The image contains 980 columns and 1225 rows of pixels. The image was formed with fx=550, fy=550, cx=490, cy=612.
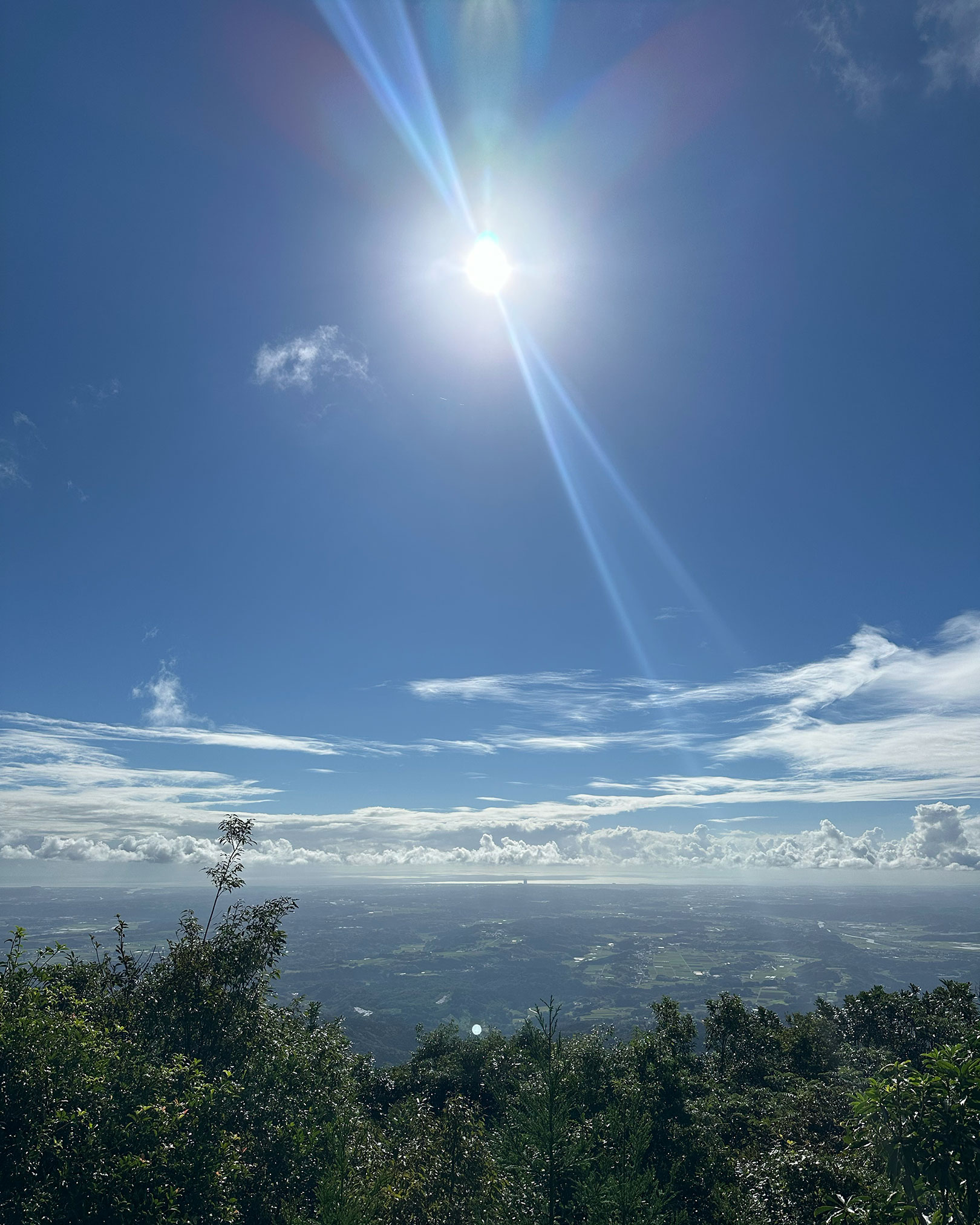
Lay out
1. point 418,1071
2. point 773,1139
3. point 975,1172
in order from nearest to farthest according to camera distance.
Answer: point 975,1172
point 773,1139
point 418,1071

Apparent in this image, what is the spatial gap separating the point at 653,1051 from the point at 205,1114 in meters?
35.6

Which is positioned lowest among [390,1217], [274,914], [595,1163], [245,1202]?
[390,1217]

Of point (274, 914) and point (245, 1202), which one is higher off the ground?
point (274, 914)

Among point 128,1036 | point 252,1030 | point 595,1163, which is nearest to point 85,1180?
point 128,1036

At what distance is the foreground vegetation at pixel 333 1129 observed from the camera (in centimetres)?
1221

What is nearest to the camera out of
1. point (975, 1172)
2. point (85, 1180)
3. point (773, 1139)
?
point (975, 1172)

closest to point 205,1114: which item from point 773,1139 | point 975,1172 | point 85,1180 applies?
point 85,1180

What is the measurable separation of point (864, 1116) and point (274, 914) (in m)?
22.2

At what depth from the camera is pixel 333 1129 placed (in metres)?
22.0

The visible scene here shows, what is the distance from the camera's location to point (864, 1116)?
40.5 feet

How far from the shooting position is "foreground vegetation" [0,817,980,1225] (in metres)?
12.2

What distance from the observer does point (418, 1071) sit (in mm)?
53062

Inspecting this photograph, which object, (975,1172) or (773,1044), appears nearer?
(975,1172)

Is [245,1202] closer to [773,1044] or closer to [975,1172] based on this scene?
[975,1172]
